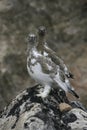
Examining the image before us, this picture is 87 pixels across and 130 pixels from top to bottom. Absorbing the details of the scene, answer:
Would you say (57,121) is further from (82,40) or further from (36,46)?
(82,40)

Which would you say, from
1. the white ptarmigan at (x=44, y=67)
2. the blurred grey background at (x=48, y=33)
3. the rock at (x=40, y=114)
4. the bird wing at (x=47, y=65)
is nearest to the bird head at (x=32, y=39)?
the white ptarmigan at (x=44, y=67)

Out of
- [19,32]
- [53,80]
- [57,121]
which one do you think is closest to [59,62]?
[53,80]

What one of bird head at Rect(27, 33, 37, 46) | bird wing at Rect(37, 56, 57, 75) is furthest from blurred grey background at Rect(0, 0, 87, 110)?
bird wing at Rect(37, 56, 57, 75)

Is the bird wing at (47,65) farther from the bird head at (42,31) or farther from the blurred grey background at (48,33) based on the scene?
the blurred grey background at (48,33)

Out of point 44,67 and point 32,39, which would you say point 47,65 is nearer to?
point 44,67

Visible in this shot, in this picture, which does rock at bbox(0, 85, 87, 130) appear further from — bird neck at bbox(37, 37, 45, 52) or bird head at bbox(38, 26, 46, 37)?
bird head at bbox(38, 26, 46, 37)

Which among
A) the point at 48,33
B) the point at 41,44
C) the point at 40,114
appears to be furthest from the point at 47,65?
the point at 48,33
